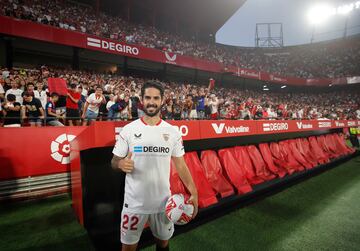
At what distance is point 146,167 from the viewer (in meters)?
2.11

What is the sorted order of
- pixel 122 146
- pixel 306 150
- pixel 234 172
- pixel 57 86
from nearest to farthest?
pixel 122 146, pixel 234 172, pixel 57 86, pixel 306 150

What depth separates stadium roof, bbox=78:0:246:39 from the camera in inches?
1136

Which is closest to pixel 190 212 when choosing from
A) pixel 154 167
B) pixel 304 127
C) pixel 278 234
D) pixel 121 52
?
pixel 154 167

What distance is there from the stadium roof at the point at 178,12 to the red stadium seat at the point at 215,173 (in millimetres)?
28462

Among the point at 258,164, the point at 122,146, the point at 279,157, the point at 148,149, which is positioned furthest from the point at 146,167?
the point at 279,157

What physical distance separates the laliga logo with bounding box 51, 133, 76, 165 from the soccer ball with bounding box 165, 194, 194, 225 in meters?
4.03

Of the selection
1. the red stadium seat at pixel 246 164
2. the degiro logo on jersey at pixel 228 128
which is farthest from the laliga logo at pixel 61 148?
the red stadium seat at pixel 246 164

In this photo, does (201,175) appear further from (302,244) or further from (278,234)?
(302,244)

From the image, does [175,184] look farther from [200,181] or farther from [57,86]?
[57,86]

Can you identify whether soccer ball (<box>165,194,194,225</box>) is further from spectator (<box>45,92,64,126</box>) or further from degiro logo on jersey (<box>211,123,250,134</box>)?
spectator (<box>45,92,64,126</box>)

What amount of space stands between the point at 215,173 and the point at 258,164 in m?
1.46

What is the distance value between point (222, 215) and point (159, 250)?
6.06ft

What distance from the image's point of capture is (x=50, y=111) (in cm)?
670

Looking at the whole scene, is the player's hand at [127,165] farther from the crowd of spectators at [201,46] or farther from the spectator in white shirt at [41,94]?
the crowd of spectators at [201,46]
